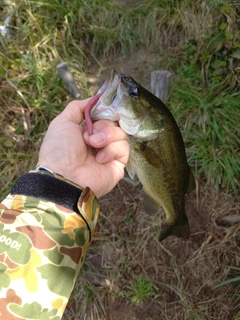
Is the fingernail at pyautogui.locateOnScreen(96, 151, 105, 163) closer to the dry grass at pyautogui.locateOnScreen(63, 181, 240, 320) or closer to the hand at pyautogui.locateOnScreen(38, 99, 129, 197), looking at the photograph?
the hand at pyautogui.locateOnScreen(38, 99, 129, 197)

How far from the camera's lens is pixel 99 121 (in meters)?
1.72

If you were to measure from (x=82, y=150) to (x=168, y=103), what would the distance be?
1619mm

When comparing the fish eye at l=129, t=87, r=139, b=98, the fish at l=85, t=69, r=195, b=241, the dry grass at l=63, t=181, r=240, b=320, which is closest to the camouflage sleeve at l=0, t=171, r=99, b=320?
the fish at l=85, t=69, r=195, b=241

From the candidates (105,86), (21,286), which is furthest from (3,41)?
(21,286)

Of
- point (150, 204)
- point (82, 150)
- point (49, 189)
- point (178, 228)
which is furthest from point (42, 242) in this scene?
point (178, 228)

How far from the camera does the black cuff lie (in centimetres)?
149

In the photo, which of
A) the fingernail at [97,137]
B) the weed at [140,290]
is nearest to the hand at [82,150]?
→ the fingernail at [97,137]

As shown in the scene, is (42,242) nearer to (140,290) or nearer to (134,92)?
(134,92)

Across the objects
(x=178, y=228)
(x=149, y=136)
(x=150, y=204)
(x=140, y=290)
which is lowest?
(x=140, y=290)

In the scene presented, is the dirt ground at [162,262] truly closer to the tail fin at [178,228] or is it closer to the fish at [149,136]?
the tail fin at [178,228]

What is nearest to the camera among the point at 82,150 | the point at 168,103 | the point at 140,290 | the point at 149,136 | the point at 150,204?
the point at 82,150

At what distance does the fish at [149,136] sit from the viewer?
1.71m

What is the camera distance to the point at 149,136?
1837 millimetres

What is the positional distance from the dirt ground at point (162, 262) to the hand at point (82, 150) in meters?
1.35
